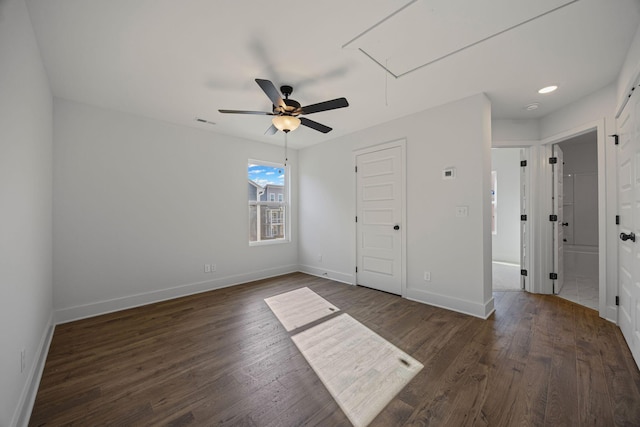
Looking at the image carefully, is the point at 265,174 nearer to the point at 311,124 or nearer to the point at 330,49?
the point at 311,124

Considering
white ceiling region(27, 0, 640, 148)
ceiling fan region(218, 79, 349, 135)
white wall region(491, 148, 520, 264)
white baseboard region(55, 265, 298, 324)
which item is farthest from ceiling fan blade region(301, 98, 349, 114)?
white wall region(491, 148, 520, 264)

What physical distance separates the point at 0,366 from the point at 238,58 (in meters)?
2.55

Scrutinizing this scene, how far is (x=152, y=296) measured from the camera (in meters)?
3.50

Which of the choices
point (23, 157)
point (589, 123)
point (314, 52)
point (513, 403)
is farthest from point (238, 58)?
point (589, 123)

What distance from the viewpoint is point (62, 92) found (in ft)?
9.21

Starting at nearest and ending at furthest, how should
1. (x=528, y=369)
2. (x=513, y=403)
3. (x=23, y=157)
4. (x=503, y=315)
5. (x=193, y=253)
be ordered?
(x=513, y=403), (x=23, y=157), (x=528, y=369), (x=503, y=315), (x=193, y=253)

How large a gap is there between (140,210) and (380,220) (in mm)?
3514

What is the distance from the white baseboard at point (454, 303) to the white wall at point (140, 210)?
2809mm

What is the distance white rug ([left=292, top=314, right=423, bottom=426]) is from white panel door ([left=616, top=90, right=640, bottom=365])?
190cm

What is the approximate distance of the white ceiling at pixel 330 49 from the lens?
67.2 inches

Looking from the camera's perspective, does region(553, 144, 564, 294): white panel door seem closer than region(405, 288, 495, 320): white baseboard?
No

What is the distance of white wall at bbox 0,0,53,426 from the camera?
1.36 m

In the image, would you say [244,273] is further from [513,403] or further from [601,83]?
[601,83]

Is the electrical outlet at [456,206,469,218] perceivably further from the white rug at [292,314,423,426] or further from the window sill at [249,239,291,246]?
the window sill at [249,239,291,246]
